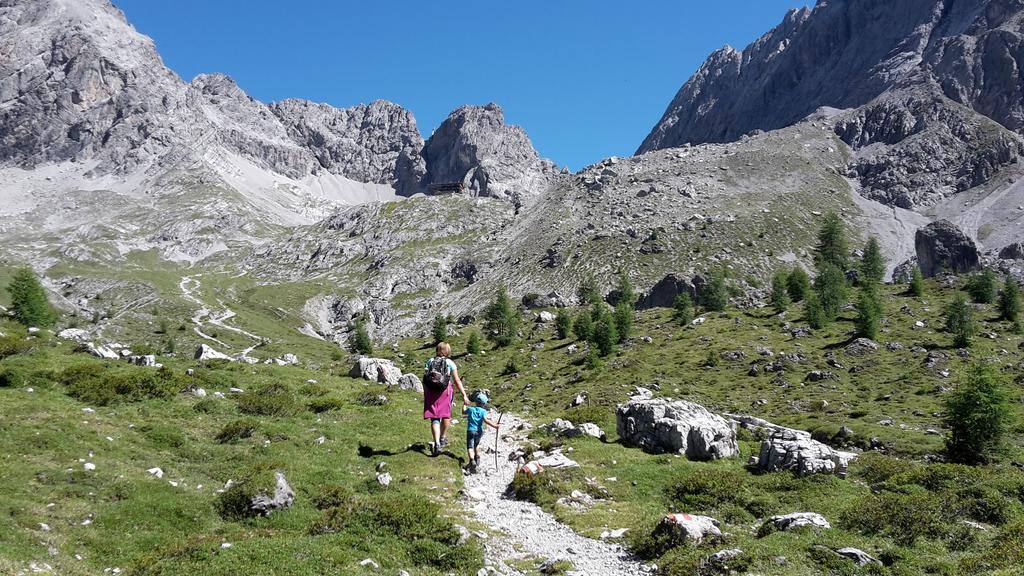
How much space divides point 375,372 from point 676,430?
25.5m

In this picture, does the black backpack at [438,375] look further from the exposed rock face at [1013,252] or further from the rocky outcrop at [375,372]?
the exposed rock face at [1013,252]

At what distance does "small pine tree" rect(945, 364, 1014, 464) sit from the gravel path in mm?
32274

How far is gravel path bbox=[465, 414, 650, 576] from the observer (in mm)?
16281

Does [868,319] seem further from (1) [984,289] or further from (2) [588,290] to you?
(2) [588,290]

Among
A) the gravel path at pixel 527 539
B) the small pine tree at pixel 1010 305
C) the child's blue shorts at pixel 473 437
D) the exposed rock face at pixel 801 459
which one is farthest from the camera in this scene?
the small pine tree at pixel 1010 305

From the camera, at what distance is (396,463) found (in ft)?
78.0

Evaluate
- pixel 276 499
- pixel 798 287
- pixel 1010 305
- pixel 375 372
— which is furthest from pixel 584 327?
pixel 276 499

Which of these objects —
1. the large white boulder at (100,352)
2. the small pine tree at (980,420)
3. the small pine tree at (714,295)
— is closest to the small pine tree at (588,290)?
the small pine tree at (714,295)

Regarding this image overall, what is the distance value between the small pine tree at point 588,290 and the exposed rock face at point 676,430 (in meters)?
134

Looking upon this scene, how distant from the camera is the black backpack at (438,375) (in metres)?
24.0

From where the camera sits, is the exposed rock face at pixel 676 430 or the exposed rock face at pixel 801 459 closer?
the exposed rock face at pixel 801 459

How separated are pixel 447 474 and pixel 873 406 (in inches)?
2388

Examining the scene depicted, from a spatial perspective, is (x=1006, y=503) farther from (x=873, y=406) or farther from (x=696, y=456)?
(x=873, y=406)

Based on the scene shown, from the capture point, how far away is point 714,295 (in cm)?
13875
